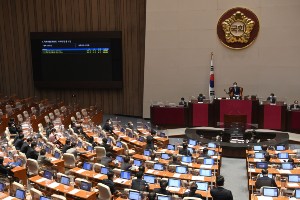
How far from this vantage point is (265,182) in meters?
9.91

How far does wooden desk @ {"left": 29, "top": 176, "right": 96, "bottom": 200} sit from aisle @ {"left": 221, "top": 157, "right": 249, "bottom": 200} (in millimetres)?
4294

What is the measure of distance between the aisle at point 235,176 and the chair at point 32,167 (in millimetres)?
5548

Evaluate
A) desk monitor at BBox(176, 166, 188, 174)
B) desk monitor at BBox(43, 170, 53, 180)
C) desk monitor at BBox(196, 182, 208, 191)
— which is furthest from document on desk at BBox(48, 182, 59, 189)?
desk monitor at BBox(196, 182, 208, 191)

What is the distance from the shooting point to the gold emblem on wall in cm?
2048

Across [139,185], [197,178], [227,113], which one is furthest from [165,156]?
[227,113]

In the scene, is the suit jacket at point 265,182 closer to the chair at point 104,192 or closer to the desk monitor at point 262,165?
the desk monitor at point 262,165

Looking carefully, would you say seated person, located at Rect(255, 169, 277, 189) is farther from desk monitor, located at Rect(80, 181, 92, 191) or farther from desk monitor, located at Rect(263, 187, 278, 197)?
desk monitor, located at Rect(80, 181, 92, 191)

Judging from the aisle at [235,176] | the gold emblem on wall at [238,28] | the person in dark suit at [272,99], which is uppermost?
the gold emblem on wall at [238,28]

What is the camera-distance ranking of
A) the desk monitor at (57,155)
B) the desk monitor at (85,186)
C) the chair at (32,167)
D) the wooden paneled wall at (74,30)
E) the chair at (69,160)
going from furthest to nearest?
the wooden paneled wall at (74,30) → the desk monitor at (57,155) → the chair at (69,160) → the chair at (32,167) → the desk monitor at (85,186)

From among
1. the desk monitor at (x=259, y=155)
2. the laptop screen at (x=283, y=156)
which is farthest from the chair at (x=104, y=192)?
the laptop screen at (x=283, y=156)

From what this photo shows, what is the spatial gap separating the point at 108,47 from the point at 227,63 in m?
6.68

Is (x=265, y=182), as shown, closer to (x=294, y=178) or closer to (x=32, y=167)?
(x=294, y=178)

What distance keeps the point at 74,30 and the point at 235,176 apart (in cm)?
1423

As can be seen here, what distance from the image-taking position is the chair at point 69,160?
1223 cm
